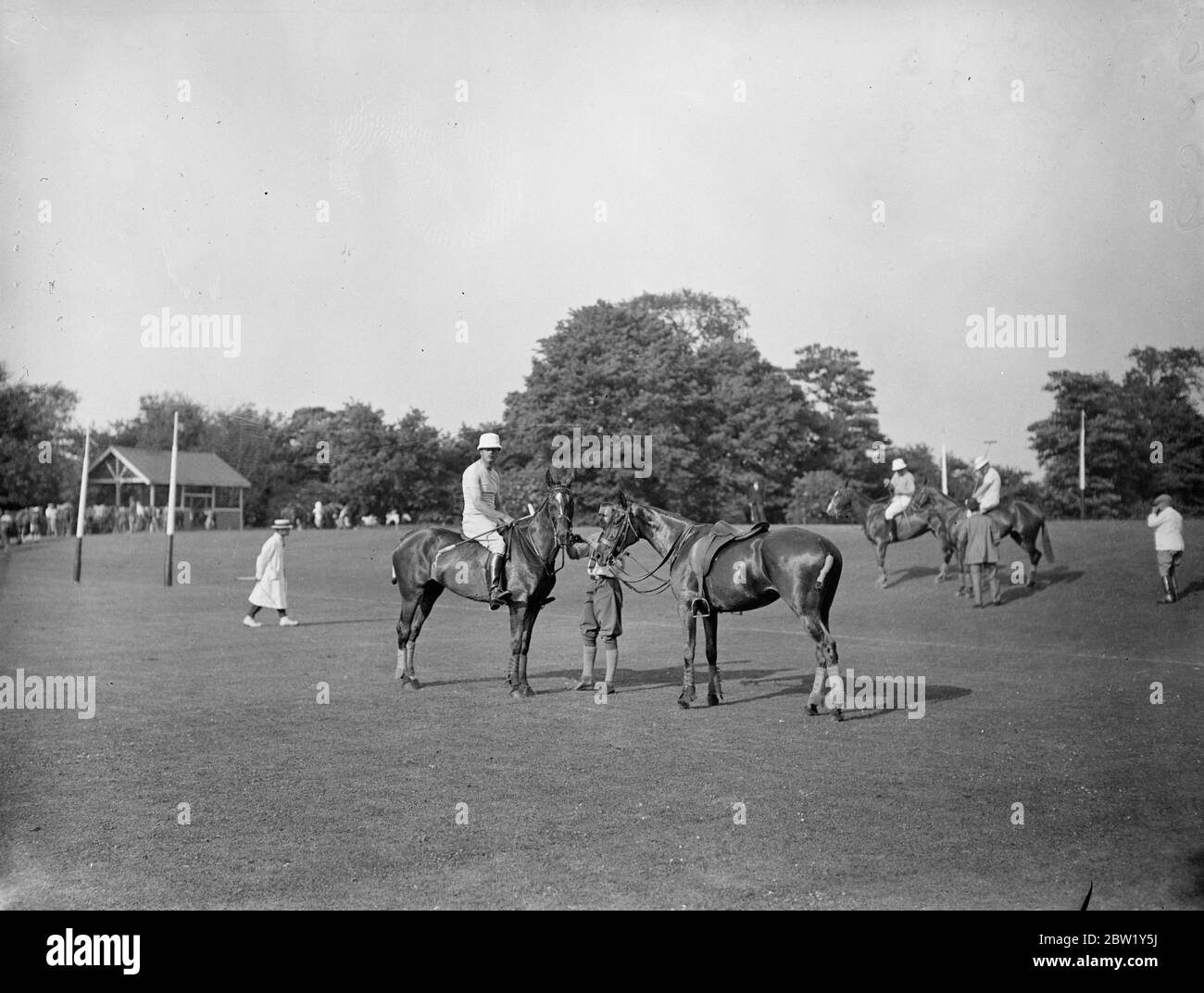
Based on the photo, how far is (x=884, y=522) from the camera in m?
26.1

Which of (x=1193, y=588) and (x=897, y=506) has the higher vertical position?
(x=897, y=506)

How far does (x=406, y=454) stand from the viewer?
5153 cm

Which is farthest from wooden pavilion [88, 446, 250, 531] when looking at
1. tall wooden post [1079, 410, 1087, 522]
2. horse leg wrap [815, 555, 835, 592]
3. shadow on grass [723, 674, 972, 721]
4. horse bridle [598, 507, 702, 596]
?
horse leg wrap [815, 555, 835, 592]

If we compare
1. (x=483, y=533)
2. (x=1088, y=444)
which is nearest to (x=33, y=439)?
(x=483, y=533)

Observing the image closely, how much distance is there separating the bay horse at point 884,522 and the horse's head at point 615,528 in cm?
1455

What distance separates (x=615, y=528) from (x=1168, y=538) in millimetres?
13276

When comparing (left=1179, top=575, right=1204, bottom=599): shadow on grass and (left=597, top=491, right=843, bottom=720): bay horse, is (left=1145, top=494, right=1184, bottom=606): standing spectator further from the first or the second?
(left=597, top=491, right=843, bottom=720): bay horse

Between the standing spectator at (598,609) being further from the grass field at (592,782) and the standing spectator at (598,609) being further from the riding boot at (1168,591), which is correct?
the riding boot at (1168,591)

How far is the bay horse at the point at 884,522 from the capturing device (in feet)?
82.0

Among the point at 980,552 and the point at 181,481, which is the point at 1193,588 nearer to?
the point at 980,552

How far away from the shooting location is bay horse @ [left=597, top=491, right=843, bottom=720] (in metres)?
11.4

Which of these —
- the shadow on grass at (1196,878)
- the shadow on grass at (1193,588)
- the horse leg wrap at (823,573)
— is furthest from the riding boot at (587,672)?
the shadow on grass at (1193,588)

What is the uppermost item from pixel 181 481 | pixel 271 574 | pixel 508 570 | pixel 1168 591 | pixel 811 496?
pixel 181 481
